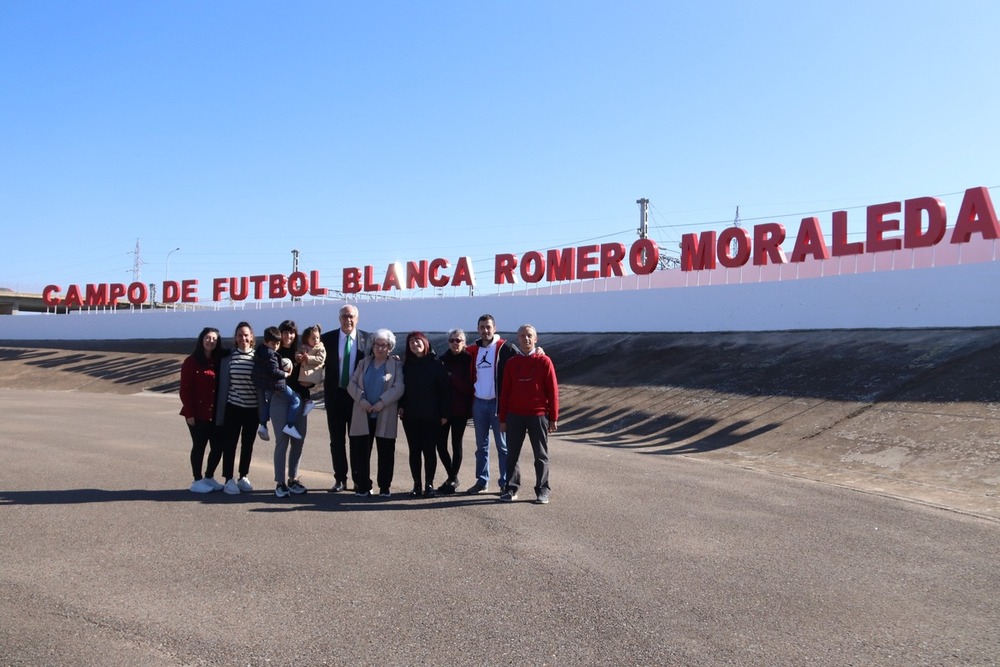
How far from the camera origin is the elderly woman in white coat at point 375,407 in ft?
25.8

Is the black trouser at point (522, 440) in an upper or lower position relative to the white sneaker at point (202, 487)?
upper

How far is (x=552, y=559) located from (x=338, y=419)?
3.32m

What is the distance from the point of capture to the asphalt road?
3.96m

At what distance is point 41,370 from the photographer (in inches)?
1420

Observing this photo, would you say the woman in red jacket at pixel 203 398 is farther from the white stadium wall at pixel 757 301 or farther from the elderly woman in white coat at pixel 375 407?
the white stadium wall at pixel 757 301

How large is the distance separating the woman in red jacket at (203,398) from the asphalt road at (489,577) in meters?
0.34

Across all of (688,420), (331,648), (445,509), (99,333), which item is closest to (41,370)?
(99,333)

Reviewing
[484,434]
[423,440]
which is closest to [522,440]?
[484,434]

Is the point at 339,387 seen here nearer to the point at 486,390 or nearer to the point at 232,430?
the point at 232,430

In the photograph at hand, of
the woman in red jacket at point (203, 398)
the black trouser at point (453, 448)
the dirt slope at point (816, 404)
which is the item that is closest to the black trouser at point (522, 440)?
the black trouser at point (453, 448)

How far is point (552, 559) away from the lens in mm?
5594

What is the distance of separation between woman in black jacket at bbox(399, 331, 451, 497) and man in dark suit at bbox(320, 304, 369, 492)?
55 centimetres

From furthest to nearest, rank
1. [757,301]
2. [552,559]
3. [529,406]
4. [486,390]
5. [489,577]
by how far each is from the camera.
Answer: [757,301] → [486,390] → [529,406] → [552,559] → [489,577]

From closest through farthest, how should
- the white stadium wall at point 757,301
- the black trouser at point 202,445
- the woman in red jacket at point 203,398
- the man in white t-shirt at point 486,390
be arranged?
the woman in red jacket at point 203,398, the black trouser at point 202,445, the man in white t-shirt at point 486,390, the white stadium wall at point 757,301
